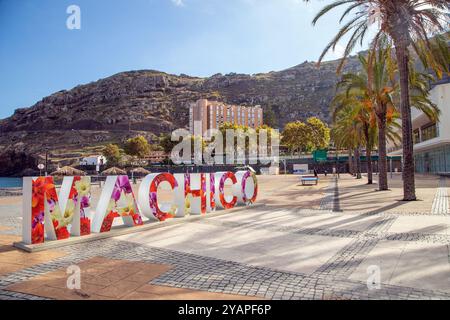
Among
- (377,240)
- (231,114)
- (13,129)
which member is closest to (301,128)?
(377,240)

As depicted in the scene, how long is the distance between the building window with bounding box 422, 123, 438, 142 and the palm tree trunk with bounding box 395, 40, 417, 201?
26333 millimetres

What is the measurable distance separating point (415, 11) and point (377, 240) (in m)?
12.3

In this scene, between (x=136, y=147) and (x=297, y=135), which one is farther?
(x=136, y=147)

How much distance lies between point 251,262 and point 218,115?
140275 millimetres

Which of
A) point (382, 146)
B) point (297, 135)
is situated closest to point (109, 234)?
point (382, 146)

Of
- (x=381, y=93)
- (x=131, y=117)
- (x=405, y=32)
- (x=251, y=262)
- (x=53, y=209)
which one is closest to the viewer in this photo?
(x=251, y=262)

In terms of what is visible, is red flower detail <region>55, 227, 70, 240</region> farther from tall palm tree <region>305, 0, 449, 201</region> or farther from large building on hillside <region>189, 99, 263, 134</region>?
large building on hillside <region>189, 99, 263, 134</region>

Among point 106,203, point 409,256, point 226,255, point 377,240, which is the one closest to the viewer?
point 409,256

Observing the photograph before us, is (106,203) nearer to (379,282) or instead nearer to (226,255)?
(226,255)

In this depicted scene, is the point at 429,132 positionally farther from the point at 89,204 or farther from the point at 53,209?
the point at 53,209

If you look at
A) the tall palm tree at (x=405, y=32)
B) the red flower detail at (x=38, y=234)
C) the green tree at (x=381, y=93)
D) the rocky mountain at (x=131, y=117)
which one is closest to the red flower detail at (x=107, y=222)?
the red flower detail at (x=38, y=234)

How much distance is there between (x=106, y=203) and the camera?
8.77m

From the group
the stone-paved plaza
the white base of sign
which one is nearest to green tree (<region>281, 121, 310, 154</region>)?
the white base of sign

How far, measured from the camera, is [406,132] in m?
15.3
